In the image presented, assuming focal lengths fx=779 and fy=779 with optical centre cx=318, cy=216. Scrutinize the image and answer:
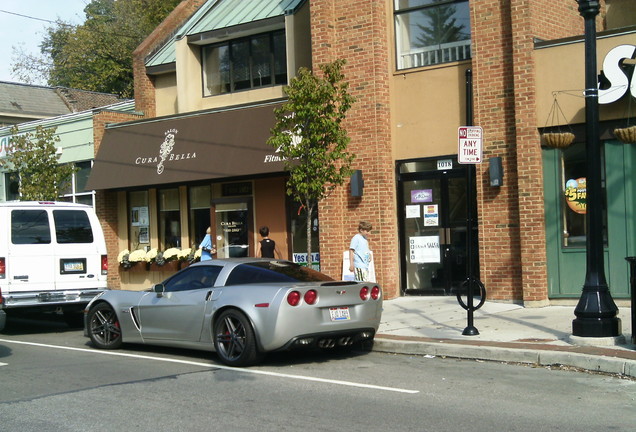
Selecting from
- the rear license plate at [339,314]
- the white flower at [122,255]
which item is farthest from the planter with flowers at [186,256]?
the rear license plate at [339,314]

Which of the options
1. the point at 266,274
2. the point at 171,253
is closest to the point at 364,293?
the point at 266,274

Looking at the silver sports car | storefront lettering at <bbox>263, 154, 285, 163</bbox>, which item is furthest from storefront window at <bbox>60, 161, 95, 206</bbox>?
the silver sports car

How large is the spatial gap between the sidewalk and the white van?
5.69 m

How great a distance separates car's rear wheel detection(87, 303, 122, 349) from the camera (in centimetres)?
1156

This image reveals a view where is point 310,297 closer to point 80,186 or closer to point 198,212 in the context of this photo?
point 198,212

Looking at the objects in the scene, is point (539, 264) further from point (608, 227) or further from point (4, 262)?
point (4, 262)

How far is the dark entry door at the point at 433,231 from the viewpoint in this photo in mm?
15664

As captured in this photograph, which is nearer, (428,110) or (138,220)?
(428,110)

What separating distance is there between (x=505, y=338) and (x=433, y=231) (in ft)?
17.6

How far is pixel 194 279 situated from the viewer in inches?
421

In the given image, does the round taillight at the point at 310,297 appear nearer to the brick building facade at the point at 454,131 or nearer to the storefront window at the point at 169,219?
the brick building facade at the point at 454,131

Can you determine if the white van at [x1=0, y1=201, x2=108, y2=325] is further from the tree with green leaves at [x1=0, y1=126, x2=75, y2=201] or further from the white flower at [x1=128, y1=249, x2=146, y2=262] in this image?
the tree with green leaves at [x1=0, y1=126, x2=75, y2=201]

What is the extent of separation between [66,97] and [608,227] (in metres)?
33.5

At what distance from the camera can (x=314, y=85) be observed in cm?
1325
